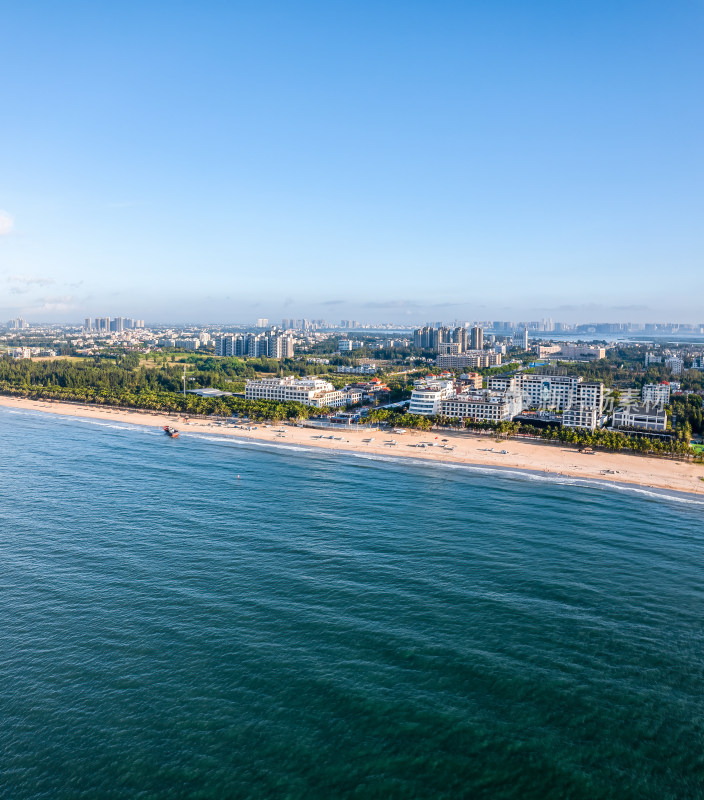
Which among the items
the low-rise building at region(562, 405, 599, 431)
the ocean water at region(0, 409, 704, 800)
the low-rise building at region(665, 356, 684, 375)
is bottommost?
the ocean water at region(0, 409, 704, 800)

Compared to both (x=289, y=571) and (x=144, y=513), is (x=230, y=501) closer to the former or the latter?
(x=144, y=513)

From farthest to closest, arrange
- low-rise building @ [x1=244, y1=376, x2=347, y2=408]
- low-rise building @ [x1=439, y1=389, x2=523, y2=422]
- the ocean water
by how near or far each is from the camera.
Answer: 1. low-rise building @ [x1=244, y1=376, x2=347, y2=408]
2. low-rise building @ [x1=439, y1=389, x2=523, y2=422]
3. the ocean water

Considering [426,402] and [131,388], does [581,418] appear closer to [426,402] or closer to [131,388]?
[426,402]

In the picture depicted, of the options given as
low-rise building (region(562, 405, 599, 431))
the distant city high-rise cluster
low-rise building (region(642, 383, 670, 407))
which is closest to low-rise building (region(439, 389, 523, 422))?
low-rise building (region(562, 405, 599, 431))

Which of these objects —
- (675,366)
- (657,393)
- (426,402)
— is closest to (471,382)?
(426,402)

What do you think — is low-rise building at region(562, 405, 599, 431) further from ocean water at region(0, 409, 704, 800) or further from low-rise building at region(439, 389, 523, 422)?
ocean water at region(0, 409, 704, 800)

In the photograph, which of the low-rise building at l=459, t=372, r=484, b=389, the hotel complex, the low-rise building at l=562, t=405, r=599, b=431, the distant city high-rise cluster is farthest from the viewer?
the distant city high-rise cluster

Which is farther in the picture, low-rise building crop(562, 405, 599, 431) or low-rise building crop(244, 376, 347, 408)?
low-rise building crop(244, 376, 347, 408)
